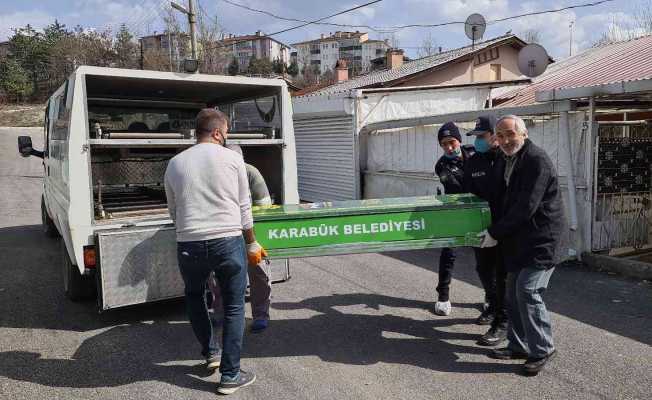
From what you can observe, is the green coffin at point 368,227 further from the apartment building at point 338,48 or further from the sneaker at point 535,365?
the apartment building at point 338,48

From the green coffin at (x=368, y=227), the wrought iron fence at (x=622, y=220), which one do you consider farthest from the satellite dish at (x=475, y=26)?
the green coffin at (x=368, y=227)

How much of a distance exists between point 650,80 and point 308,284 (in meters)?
4.68

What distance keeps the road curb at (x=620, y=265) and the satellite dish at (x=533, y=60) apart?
414 centimetres

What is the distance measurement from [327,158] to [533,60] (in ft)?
19.4

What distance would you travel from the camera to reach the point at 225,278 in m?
3.67

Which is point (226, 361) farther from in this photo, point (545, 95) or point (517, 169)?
point (545, 95)

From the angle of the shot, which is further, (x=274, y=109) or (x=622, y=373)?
(x=274, y=109)

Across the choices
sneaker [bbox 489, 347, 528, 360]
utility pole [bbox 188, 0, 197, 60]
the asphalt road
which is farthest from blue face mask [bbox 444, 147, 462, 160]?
utility pole [bbox 188, 0, 197, 60]

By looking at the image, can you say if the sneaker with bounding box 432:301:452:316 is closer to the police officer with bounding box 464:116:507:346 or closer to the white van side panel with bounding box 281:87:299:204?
the police officer with bounding box 464:116:507:346

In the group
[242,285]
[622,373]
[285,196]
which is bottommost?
[622,373]

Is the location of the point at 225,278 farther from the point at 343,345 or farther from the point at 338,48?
the point at 338,48

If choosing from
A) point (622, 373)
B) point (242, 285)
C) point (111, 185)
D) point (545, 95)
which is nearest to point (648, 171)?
point (545, 95)

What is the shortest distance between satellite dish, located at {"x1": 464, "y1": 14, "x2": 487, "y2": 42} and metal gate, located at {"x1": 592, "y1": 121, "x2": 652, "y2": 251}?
7.87m

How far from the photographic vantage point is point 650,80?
6109mm
